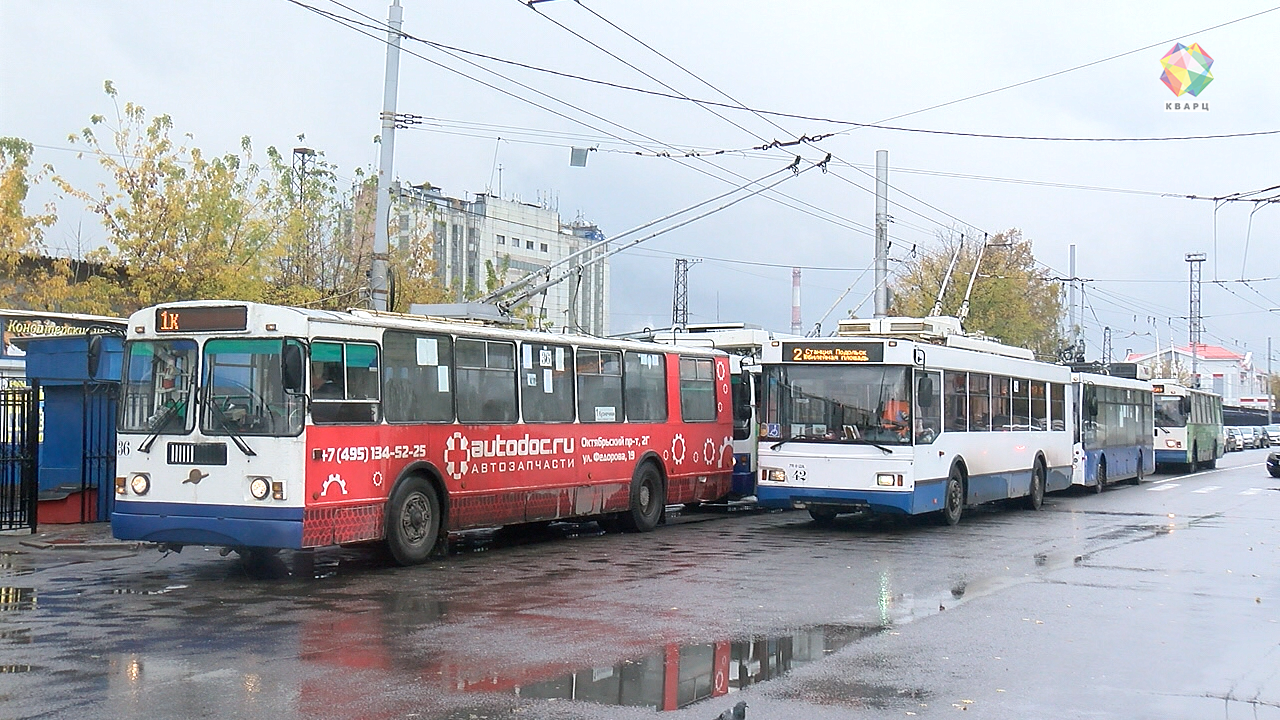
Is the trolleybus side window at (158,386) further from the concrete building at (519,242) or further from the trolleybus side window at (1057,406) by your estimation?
the concrete building at (519,242)

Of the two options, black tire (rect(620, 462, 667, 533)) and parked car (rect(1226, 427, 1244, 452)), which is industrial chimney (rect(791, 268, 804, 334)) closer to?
parked car (rect(1226, 427, 1244, 452))

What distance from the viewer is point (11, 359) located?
2859cm

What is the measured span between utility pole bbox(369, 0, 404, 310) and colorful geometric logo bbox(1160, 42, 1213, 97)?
13.3 m

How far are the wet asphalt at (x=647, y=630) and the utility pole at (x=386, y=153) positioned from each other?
458 centimetres

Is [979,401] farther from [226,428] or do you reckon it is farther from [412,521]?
[226,428]

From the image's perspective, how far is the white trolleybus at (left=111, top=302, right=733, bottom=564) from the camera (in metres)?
13.5

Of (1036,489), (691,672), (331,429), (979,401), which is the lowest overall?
(691,672)

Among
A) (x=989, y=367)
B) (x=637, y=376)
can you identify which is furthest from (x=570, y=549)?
(x=989, y=367)

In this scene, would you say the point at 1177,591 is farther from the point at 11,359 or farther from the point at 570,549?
the point at 11,359

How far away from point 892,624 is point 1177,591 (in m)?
4.24

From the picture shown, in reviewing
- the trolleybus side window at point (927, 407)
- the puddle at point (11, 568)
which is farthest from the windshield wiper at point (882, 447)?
the puddle at point (11, 568)

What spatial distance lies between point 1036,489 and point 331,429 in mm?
16305

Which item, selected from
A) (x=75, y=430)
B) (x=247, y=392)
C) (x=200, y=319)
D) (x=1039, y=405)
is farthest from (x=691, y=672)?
(x=1039, y=405)

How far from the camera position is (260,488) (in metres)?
13.4
